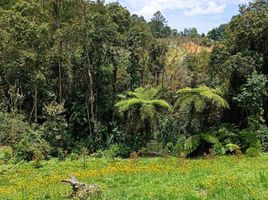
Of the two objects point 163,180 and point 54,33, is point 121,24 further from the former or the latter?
point 163,180

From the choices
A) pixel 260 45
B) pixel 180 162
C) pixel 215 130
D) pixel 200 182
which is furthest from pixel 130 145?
pixel 200 182

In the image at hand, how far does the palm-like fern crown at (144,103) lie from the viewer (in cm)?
2286

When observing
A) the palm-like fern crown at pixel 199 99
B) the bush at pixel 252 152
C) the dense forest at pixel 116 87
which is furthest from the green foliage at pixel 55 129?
the bush at pixel 252 152

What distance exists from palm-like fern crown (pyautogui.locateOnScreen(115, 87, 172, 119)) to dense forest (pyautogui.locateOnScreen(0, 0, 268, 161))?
0.19 feet

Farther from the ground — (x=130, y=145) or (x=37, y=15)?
(x=37, y=15)

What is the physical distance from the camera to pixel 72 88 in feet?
85.7

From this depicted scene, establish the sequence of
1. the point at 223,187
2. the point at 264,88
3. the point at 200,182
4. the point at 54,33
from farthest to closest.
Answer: the point at 54,33 → the point at 264,88 → the point at 200,182 → the point at 223,187

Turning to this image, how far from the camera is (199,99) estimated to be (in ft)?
71.5

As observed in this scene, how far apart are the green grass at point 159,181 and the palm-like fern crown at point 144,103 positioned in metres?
4.91

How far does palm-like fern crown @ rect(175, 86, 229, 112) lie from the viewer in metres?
21.6

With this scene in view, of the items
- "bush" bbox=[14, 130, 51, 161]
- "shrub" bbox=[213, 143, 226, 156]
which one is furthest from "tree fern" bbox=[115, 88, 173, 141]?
"bush" bbox=[14, 130, 51, 161]

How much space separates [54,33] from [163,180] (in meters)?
14.9

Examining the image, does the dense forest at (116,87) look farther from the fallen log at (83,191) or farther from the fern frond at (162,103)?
the fallen log at (83,191)

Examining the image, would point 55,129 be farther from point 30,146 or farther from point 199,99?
point 199,99
